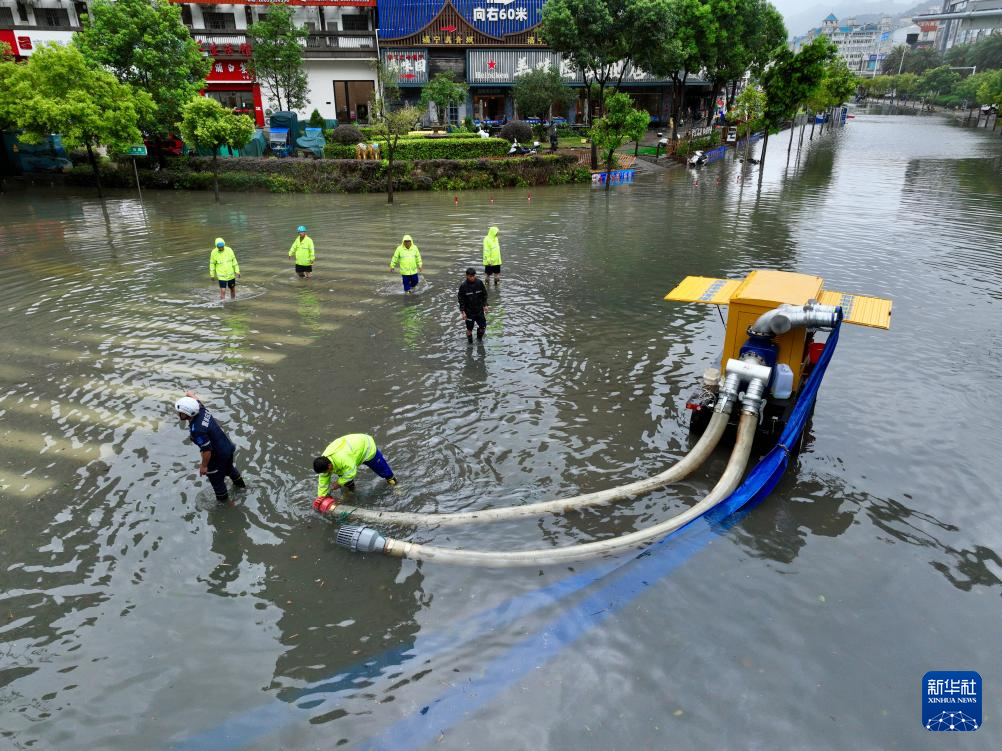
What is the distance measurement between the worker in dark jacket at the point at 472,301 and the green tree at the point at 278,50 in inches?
1590

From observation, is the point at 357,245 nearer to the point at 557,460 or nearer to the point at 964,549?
the point at 557,460

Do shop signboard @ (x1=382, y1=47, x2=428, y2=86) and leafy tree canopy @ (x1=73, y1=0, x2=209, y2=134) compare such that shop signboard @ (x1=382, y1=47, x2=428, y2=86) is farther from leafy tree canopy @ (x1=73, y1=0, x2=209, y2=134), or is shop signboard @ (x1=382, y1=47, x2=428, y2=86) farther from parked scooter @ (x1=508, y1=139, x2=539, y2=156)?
leafy tree canopy @ (x1=73, y1=0, x2=209, y2=134)

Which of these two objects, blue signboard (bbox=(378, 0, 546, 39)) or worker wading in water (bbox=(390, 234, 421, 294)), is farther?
blue signboard (bbox=(378, 0, 546, 39))

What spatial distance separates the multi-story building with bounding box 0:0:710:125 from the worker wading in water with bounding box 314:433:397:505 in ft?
157

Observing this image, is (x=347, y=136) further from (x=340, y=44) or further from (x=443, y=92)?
(x=340, y=44)

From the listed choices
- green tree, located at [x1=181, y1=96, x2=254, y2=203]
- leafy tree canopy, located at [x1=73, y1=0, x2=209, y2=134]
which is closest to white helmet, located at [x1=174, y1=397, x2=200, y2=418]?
green tree, located at [x1=181, y1=96, x2=254, y2=203]

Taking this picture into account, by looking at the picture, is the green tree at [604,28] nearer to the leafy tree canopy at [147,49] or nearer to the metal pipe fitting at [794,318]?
the leafy tree canopy at [147,49]

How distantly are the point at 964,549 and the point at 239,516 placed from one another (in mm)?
9114

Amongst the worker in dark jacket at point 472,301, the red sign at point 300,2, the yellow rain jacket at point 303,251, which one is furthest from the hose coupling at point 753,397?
the red sign at point 300,2

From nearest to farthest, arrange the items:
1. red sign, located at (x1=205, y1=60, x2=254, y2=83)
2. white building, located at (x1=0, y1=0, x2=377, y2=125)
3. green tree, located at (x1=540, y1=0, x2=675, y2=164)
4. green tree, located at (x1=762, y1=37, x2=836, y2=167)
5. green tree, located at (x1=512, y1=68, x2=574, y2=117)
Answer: green tree, located at (x1=762, y1=37, x2=836, y2=167), green tree, located at (x1=540, y1=0, x2=675, y2=164), white building, located at (x1=0, y1=0, x2=377, y2=125), green tree, located at (x1=512, y1=68, x2=574, y2=117), red sign, located at (x1=205, y1=60, x2=254, y2=83)

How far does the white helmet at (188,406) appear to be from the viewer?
8039 mm

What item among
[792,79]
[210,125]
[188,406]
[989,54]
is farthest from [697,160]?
[989,54]

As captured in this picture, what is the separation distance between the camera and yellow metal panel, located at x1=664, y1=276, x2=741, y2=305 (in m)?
10.9

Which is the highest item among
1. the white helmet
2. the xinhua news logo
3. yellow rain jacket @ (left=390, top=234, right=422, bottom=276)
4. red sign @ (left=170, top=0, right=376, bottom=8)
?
red sign @ (left=170, top=0, right=376, bottom=8)
